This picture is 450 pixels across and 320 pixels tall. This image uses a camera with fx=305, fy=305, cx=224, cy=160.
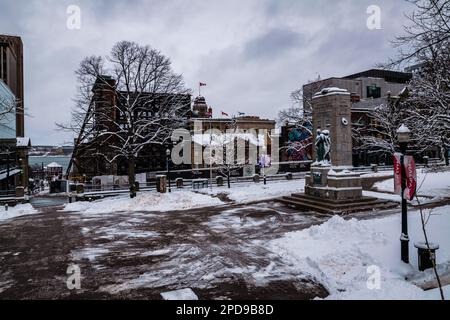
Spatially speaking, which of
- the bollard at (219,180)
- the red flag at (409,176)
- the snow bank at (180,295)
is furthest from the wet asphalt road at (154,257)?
the bollard at (219,180)

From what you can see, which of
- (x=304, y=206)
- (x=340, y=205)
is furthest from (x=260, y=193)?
(x=340, y=205)

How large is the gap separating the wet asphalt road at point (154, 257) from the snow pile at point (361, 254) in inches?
19.9

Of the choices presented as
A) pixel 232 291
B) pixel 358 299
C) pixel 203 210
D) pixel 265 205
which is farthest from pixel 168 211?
pixel 358 299

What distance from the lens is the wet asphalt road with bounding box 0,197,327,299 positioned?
22.0 feet

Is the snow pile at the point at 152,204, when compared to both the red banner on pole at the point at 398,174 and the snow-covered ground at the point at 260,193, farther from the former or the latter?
the red banner on pole at the point at 398,174

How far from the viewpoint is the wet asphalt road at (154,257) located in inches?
263

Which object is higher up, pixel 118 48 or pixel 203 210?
pixel 118 48

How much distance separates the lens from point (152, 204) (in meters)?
19.0

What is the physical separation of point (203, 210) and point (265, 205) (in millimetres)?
3607

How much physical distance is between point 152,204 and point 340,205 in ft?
36.0

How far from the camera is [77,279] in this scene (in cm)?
737

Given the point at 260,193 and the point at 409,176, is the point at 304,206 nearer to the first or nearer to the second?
the point at 260,193

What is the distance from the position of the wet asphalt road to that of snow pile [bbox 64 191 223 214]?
2782mm
